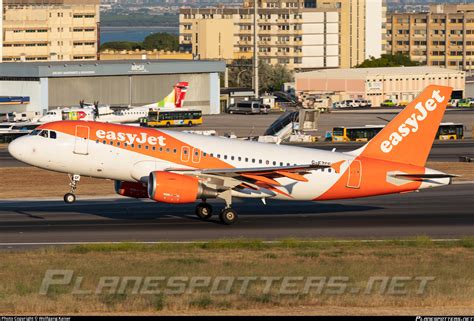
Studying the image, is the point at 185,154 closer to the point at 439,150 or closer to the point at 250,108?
the point at 439,150

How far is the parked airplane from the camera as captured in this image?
14850cm

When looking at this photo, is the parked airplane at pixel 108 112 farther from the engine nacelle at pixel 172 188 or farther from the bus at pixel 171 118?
the engine nacelle at pixel 172 188

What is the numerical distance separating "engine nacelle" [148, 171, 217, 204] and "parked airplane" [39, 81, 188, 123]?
308ft

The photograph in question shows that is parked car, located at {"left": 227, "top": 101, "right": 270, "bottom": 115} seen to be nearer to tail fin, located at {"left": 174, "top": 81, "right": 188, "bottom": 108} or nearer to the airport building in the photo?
the airport building

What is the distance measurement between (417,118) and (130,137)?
14.6 metres

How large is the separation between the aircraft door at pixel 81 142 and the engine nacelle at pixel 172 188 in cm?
382

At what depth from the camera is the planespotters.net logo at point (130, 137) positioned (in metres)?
55.0

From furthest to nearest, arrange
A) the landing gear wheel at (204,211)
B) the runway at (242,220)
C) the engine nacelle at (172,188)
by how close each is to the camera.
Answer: the landing gear wheel at (204,211)
the engine nacelle at (172,188)
the runway at (242,220)

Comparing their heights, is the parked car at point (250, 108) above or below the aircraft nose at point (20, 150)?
below

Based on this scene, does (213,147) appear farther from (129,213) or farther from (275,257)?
(275,257)

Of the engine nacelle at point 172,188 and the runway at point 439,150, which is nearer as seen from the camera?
the engine nacelle at point 172,188

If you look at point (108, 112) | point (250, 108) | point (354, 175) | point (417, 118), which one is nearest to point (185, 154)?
point (354, 175)

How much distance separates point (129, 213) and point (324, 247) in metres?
15.3

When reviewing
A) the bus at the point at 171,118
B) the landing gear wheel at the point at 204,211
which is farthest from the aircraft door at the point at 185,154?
the bus at the point at 171,118
